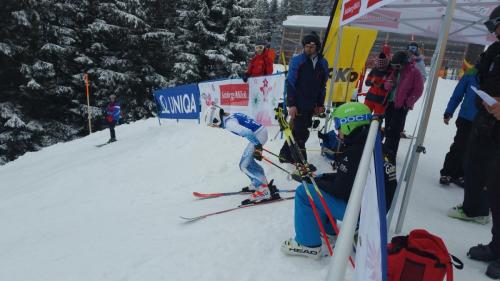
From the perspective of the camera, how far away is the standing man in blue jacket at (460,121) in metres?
4.79

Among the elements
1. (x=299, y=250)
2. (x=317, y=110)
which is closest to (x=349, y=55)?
(x=317, y=110)

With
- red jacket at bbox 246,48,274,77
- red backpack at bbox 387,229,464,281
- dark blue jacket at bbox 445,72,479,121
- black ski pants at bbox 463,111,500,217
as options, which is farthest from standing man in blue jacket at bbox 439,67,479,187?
red jacket at bbox 246,48,274,77

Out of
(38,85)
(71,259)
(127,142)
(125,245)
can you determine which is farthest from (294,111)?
(38,85)

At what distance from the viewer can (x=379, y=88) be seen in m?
6.28

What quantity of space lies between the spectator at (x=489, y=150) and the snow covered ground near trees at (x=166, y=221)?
0.17 m

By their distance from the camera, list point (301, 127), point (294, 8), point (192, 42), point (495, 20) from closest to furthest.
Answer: point (495, 20) → point (301, 127) → point (192, 42) → point (294, 8)

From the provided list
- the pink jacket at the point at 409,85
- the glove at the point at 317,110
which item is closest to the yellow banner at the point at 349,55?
the glove at the point at 317,110

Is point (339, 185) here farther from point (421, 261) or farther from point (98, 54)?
point (98, 54)

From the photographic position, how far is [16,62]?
20766 millimetres

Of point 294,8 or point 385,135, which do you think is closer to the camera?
point 385,135

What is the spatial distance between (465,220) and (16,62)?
77.8 feet

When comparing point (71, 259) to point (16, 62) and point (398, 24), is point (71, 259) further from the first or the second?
point (16, 62)

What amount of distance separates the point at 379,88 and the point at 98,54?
2180 centimetres

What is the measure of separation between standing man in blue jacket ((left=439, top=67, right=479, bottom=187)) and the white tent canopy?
125 cm
